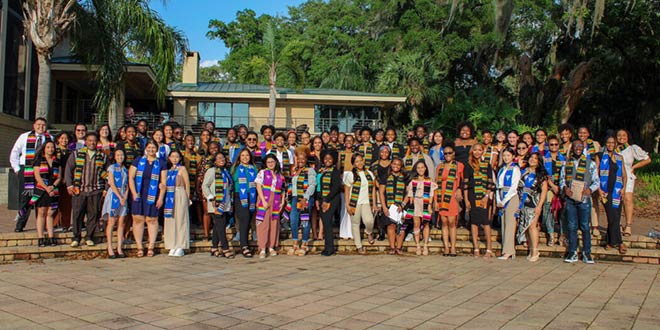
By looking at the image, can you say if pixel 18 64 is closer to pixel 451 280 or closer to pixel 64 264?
pixel 64 264

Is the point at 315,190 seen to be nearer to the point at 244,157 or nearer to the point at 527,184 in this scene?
the point at 244,157

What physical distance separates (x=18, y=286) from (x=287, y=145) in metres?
4.86

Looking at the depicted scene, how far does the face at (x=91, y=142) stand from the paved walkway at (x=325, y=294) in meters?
1.67

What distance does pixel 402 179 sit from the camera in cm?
789

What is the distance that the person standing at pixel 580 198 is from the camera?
23.8ft

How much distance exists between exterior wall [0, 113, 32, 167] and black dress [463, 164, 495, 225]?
568 inches

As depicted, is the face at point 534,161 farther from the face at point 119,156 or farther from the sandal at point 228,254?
the face at point 119,156

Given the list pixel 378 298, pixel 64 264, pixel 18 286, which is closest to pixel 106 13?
pixel 64 264

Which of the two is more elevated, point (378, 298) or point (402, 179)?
point (402, 179)

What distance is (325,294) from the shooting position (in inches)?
210

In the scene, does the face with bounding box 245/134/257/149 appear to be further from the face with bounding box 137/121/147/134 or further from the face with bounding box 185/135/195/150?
the face with bounding box 137/121/147/134

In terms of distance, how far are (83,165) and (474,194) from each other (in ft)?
19.6

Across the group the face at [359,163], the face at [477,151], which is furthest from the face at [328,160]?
the face at [477,151]

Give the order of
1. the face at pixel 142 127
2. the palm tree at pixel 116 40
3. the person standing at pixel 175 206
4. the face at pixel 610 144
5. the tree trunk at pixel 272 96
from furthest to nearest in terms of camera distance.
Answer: the tree trunk at pixel 272 96 < the palm tree at pixel 116 40 < the face at pixel 142 127 < the face at pixel 610 144 < the person standing at pixel 175 206
